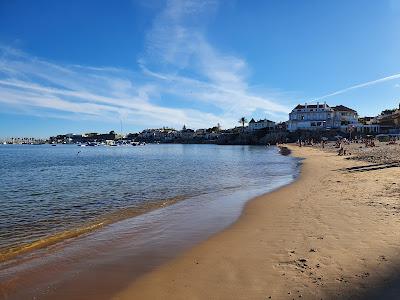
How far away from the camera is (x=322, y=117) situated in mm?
119312

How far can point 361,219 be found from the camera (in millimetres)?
10883

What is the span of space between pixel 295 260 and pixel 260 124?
16144cm

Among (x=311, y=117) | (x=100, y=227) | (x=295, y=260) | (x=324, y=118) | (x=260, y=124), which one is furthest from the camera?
(x=260, y=124)

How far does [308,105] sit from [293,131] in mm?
10286

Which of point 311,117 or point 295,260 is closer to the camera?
point 295,260

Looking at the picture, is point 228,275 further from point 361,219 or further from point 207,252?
point 361,219

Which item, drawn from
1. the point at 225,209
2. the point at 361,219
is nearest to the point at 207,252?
the point at 361,219

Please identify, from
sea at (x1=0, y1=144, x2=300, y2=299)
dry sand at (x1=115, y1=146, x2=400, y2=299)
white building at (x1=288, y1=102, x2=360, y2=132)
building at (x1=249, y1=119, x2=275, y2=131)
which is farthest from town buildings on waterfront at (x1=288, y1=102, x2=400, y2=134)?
dry sand at (x1=115, y1=146, x2=400, y2=299)

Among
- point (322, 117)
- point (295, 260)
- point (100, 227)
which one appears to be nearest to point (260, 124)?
point (322, 117)

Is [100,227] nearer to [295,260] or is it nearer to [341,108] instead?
[295,260]

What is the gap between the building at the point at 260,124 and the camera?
162 metres

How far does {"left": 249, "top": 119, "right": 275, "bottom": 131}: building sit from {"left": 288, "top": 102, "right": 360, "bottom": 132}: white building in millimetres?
31691

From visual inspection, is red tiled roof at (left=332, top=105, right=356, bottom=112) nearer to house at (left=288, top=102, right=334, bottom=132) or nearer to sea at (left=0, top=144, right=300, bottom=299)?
house at (left=288, top=102, right=334, bottom=132)

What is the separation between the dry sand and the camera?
624 cm
